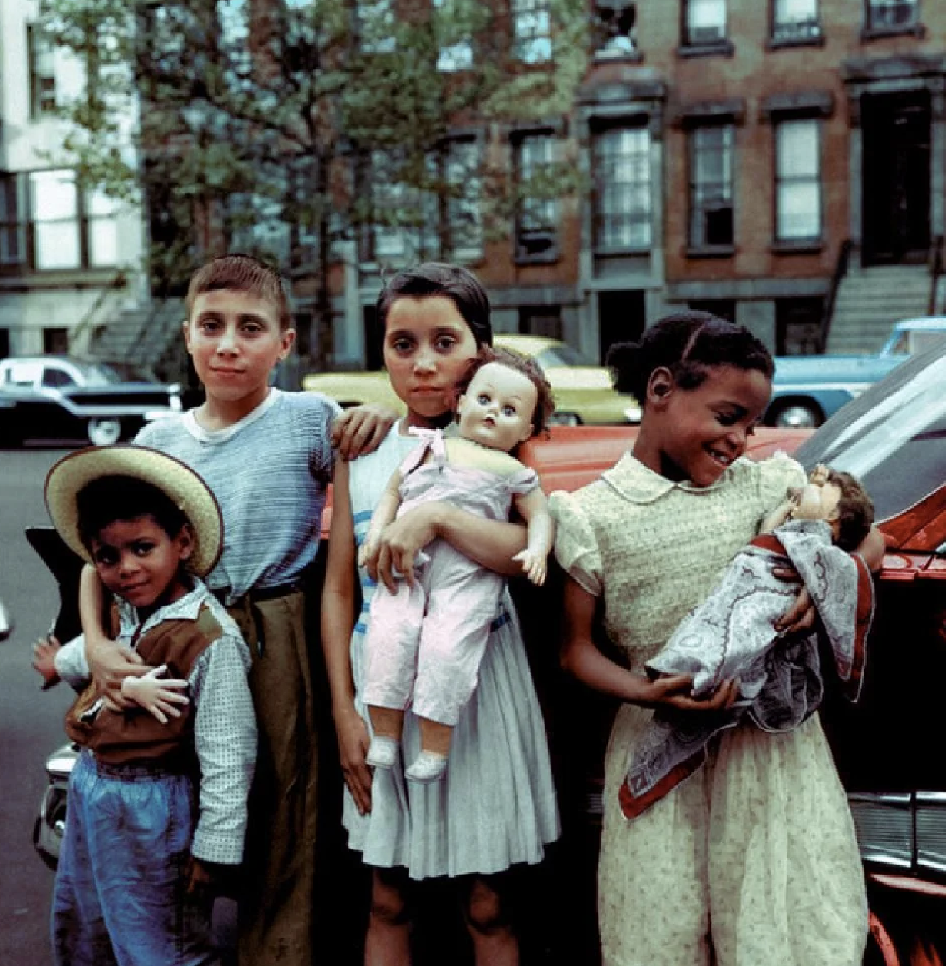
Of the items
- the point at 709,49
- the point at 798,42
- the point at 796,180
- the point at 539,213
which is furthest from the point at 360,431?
the point at 709,49

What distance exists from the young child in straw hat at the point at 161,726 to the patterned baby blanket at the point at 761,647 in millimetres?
848

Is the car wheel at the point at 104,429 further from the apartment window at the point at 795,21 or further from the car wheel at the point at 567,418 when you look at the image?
the apartment window at the point at 795,21

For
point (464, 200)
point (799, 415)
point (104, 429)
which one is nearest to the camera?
point (799, 415)

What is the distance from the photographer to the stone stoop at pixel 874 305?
76.7 feet

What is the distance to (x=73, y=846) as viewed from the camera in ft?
9.86

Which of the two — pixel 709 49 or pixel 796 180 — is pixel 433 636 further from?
pixel 709 49

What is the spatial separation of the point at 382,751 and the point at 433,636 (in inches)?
9.3

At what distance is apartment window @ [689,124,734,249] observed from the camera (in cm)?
2555

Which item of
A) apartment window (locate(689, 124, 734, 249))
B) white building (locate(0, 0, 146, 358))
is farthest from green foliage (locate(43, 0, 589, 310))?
white building (locate(0, 0, 146, 358))

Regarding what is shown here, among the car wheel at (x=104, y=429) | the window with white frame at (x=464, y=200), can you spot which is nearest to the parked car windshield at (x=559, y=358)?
the window with white frame at (x=464, y=200)

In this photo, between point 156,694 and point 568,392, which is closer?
point 156,694

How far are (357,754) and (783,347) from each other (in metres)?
23.8

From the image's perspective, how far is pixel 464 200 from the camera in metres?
22.7

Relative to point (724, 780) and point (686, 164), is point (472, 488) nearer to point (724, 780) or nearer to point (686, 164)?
point (724, 780)
